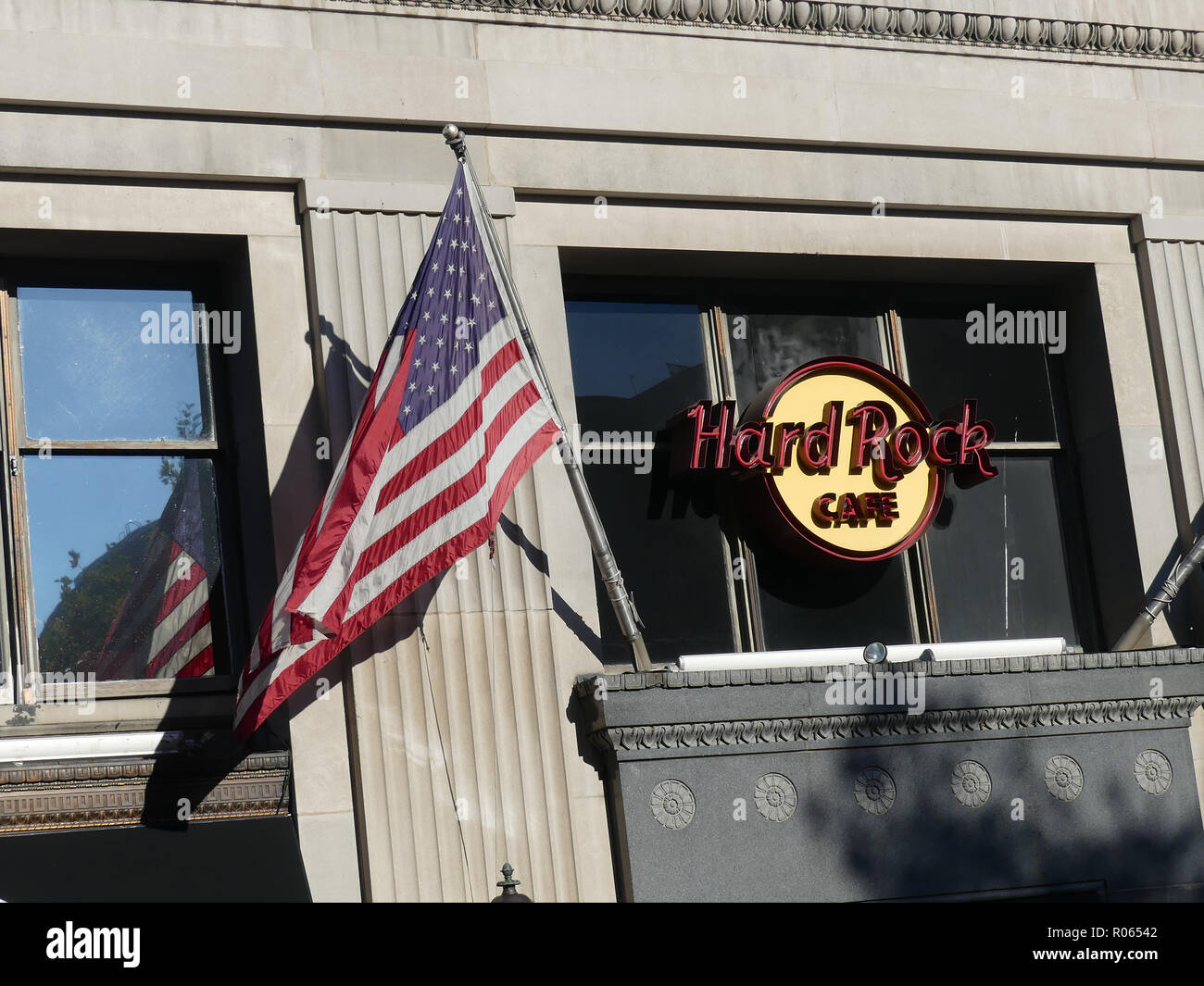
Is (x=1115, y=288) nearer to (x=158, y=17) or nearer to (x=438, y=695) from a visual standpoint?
(x=438, y=695)

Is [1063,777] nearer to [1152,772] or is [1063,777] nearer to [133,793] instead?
[1152,772]

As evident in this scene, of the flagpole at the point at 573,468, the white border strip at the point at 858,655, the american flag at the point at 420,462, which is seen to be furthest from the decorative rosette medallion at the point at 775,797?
the american flag at the point at 420,462

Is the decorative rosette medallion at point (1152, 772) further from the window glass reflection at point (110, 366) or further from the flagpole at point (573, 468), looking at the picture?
the window glass reflection at point (110, 366)

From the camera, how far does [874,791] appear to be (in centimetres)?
1082

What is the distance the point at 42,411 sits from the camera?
10.5 metres

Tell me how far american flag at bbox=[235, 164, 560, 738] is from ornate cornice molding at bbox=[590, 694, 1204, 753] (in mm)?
→ 1757

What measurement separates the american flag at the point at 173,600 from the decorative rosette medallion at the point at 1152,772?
21.3 ft

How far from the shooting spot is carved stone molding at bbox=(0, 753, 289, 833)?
9.35 m

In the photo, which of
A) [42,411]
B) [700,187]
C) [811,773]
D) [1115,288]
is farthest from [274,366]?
[1115,288]

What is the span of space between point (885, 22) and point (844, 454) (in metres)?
3.48

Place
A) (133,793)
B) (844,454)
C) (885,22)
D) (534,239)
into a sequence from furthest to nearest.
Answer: (885,22)
(844,454)
(534,239)
(133,793)

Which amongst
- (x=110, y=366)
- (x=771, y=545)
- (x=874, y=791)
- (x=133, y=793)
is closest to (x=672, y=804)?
(x=874, y=791)

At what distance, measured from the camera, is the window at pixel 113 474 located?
1017 cm

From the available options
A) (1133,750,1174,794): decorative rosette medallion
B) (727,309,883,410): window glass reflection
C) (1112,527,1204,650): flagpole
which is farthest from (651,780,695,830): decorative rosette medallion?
(1112,527,1204,650): flagpole
